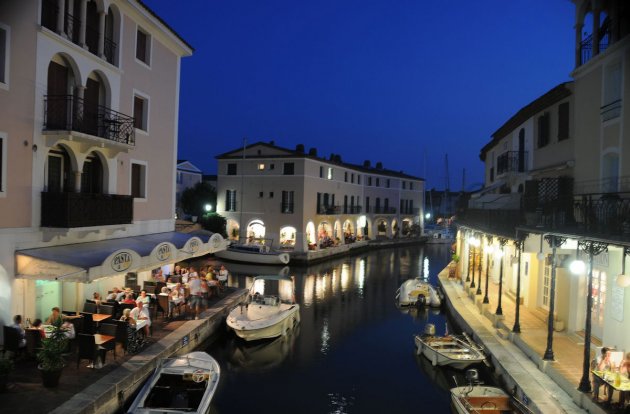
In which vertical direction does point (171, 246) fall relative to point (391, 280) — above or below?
above

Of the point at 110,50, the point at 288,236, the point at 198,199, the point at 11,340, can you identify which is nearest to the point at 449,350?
the point at 11,340

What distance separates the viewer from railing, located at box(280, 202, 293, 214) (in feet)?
157

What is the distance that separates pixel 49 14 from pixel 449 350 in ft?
56.1

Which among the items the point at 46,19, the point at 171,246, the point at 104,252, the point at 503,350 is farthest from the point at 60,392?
the point at 503,350

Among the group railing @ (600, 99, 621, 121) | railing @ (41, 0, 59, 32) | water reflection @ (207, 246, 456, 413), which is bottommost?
water reflection @ (207, 246, 456, 413)

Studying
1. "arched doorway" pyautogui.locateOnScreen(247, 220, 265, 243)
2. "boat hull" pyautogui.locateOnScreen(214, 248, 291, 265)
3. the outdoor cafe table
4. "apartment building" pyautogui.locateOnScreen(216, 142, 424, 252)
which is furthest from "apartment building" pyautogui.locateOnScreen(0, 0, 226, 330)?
"arched doorway" pyautogui.locateOnScreen(247, 220, 265, 243)

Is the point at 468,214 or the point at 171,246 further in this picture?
the point at 468,214

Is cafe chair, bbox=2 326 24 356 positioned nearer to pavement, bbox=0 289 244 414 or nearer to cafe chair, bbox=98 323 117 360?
pavement, bbox=0 289 244 414

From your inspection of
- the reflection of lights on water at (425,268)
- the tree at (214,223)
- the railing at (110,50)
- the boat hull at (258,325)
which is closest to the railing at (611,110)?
the boat hull at (258,325)

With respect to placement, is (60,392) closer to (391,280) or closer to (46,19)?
(46,19)

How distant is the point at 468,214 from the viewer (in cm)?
2844

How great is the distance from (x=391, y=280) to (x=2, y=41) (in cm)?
3160

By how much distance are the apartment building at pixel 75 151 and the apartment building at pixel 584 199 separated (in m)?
12.8

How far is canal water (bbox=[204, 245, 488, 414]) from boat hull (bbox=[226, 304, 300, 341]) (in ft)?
1.30
